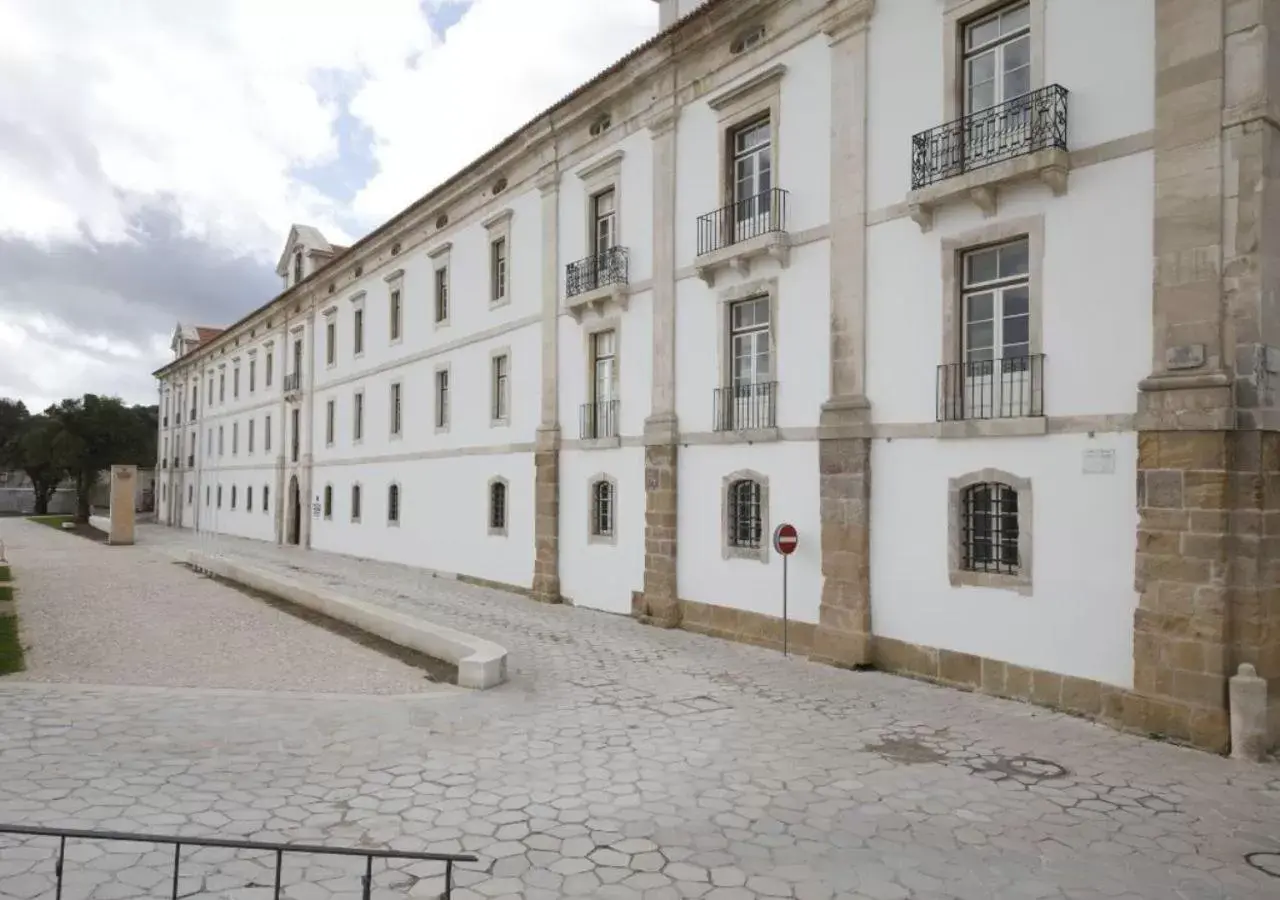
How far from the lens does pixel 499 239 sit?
67.9 ft

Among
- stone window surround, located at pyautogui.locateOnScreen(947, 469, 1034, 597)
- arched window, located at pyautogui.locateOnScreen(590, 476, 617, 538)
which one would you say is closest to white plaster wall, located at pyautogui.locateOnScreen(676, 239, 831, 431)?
stone window surround, located at pyautogui.locateOnScreen(947, 469, 1034, 597)

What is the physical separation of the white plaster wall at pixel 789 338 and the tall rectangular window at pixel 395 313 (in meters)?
13.7

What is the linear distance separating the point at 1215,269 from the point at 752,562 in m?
7.23

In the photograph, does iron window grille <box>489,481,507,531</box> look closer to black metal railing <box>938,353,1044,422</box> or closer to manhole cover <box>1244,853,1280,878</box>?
black metal railing <box>938,353,1044,422</box>

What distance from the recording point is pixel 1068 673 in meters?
9.41

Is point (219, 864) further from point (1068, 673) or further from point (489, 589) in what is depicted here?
point (489, 589)

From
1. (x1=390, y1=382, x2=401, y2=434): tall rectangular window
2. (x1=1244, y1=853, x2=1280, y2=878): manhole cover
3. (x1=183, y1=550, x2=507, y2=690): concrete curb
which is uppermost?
(x1=390, y1=382, x2=401, y2=434): tall rectangular window

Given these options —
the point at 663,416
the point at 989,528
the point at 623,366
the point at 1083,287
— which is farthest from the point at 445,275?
the point at 1083,287

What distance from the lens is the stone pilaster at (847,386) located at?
11.7 meters

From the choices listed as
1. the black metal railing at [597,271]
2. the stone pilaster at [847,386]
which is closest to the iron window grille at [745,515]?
the stone pilaster at [847,386]

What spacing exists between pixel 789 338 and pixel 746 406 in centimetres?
137

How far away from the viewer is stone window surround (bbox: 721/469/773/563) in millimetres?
13273

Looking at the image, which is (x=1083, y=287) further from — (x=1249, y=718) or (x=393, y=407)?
(x=393, y=407)

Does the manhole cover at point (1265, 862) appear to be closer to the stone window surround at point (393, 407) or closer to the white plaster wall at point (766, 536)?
the white plaster wall at point (766, 536)
